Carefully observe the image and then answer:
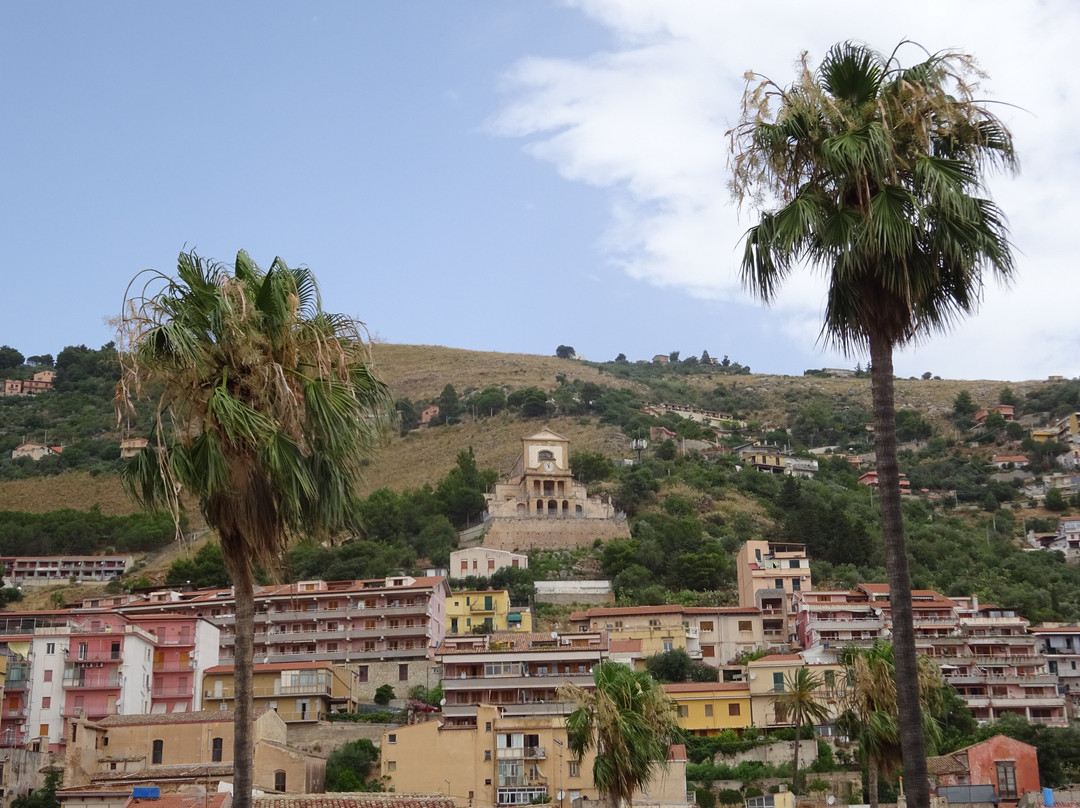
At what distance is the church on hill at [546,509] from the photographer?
13688cm

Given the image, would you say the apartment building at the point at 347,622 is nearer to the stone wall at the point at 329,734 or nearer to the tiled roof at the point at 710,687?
the stone wall at the point at 329,734

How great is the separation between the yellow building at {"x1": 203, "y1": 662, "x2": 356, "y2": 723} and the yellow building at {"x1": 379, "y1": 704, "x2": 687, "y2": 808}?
11.1 meters

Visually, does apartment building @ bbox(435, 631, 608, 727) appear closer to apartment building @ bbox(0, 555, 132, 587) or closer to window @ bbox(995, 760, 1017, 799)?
window @ bbox(995, 760, 1017, 799)

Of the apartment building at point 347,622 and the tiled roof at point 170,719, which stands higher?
the apartment building at point 347,622

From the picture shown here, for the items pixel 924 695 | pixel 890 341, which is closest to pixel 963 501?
pixel 924 695

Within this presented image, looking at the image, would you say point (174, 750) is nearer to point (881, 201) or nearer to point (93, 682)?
point (93, 682)

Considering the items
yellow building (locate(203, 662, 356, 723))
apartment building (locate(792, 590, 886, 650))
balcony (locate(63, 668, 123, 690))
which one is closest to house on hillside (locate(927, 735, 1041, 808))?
apartment building (locate(792, 590, 886, 650))

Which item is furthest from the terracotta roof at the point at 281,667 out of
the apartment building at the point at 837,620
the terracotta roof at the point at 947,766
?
the terracotta roof at the point at 947,766

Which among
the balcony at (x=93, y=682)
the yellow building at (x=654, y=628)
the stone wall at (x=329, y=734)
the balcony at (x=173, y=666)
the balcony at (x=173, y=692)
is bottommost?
the stone wall at (x=329, y=734)

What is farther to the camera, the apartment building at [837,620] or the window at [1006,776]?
the apartment building at [837,620]

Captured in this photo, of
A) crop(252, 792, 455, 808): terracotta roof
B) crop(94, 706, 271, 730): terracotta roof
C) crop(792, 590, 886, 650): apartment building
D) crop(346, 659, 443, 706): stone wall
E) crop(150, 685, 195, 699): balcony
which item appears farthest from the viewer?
crop(792, 590, 886, 650): apartment building

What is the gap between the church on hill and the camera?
13688 cm

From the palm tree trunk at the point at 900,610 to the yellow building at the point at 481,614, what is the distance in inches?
3465

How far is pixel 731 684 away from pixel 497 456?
9982cm
